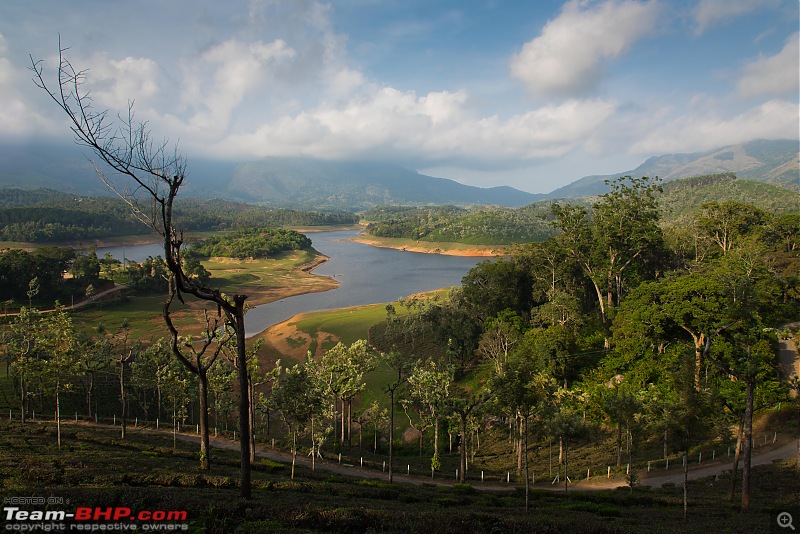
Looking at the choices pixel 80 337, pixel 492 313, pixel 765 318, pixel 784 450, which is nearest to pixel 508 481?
pixel 784 450

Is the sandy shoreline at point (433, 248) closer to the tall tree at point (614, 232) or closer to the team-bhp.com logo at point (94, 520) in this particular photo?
the tall tree at point (614, 232)

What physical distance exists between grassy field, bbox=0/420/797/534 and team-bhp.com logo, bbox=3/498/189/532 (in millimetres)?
199

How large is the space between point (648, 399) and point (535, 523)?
17.5m

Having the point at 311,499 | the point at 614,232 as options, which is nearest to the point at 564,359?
the point at 614,232

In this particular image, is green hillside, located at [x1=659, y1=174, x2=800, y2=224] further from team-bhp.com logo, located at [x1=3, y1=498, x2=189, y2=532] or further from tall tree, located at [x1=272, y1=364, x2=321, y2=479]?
team-bhp.com logo, located at [x1=3, y1=498, x2=189, y2=532]

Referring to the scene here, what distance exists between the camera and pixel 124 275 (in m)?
74.2

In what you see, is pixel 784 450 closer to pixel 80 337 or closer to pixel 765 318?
pixel 765 318

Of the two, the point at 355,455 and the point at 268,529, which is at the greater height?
the point at 268,529

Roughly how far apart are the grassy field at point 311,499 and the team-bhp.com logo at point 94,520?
0.65ft

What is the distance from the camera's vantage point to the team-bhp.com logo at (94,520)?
21.4ft

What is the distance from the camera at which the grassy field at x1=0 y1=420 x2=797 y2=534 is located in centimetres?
812

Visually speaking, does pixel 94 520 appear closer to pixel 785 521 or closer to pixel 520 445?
pixel 785 521

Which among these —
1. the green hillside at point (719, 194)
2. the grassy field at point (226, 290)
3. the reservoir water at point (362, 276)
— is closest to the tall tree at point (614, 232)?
the reservoir water at point (362, 276)

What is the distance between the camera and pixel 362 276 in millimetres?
100000
